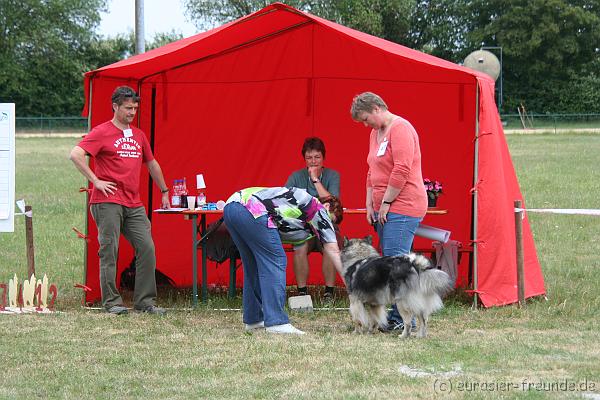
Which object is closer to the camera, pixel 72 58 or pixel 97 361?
pixel 97 361

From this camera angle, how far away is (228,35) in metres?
7.82

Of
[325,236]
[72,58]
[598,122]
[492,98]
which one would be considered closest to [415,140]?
[325,236]

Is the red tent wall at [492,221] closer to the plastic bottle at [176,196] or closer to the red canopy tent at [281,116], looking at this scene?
the red canopy tent at [281,116]

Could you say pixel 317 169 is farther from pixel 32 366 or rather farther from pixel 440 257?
pixel 32 366

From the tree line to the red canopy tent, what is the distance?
37702mm

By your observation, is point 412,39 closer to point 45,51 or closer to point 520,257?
point 45,51

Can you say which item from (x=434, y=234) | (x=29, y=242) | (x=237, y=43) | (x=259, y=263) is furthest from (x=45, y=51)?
(x=259, y=263)

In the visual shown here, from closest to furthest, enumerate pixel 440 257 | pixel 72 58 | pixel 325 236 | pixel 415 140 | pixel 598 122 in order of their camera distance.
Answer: pixel 325 236 → pixel 415 140 → pixel 440 257 → pixel 598 122 → pixel 72 58

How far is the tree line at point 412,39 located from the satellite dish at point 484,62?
260cm

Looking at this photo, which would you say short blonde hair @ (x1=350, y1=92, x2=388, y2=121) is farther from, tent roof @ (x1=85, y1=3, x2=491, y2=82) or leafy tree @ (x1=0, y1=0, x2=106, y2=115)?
leafy tree @ (x1=0, y1=0, x2=106, y2=115)

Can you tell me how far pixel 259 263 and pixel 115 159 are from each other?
160 cm

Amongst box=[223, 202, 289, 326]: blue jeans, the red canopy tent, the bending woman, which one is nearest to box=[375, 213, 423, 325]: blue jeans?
the bending woman

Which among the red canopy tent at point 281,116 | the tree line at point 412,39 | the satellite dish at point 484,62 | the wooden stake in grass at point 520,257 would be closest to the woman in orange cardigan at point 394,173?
the wooden stake in grass at point 520,257

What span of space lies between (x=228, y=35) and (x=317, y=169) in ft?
4.45
